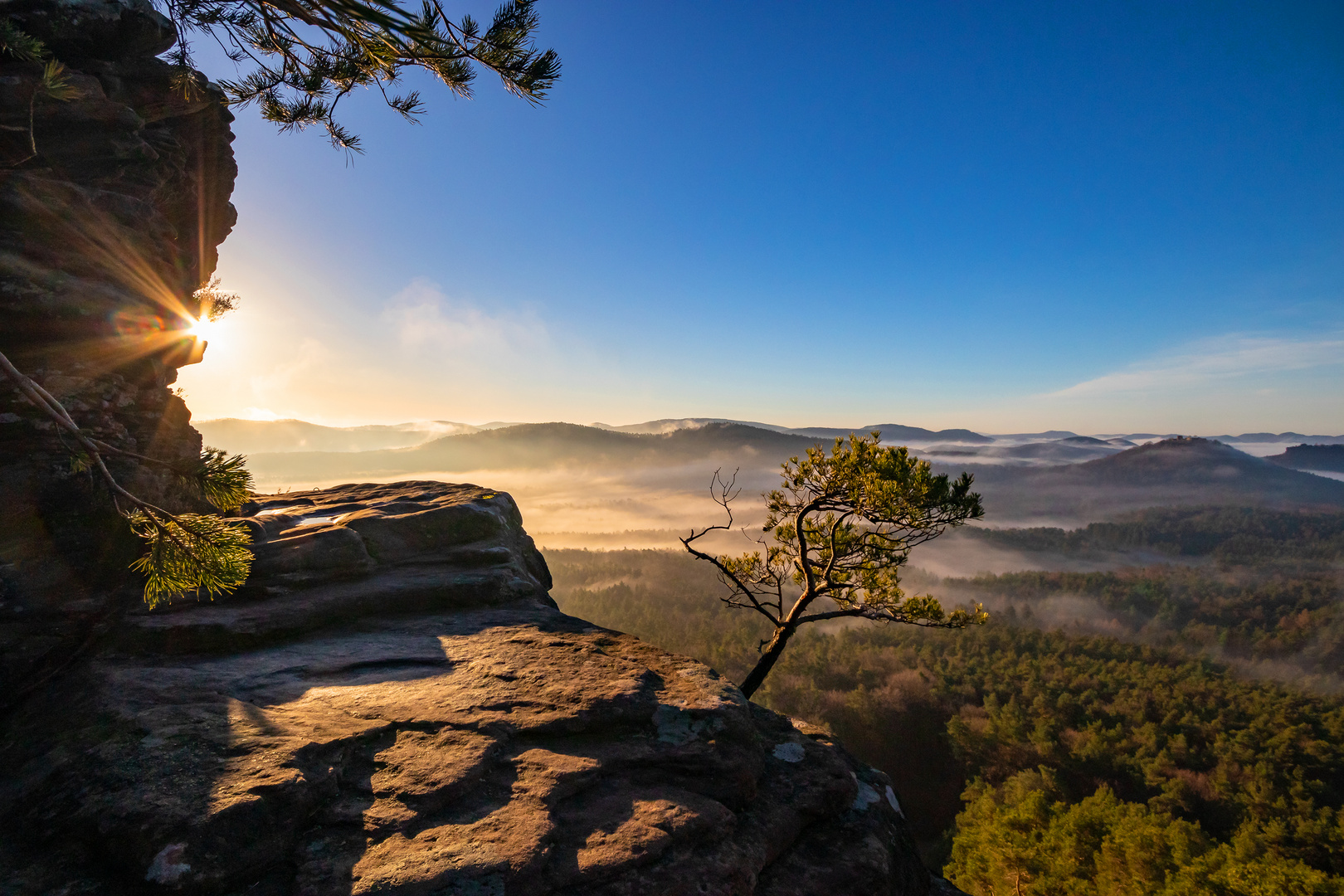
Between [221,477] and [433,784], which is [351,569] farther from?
[433,784]

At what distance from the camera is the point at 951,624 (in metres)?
13.0

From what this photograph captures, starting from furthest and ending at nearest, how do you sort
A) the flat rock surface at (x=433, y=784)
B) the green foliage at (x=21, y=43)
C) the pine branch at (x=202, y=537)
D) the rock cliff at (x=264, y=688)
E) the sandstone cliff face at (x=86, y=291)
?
the sandstone cliff face at (x=86, y=291), the pine branch at (x=202, y=537), the green foliage at (x=21, y=43), the rock cliff at (x=264, y=688), the flat rock surface at (x=433, y=784)

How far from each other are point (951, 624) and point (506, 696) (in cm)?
1098

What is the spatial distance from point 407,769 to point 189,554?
12.1 feet

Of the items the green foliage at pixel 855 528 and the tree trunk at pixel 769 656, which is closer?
the green foliage at pixel 855 528

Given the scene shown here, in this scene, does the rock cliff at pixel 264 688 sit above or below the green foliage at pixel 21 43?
below

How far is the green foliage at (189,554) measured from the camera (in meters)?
5.95

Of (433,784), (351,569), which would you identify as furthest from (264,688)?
(351,569)

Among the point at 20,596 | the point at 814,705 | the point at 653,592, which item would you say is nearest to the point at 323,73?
the point at 20,596

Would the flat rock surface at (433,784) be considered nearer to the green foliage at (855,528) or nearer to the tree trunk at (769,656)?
the tree trunk at (769,656)

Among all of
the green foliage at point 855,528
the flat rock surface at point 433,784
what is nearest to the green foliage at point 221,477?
the flat rock surface at point 433,784

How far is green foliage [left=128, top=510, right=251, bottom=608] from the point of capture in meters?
5.95

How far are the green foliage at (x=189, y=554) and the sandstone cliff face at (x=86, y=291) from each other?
4.43 metres

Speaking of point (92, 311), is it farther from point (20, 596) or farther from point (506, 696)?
point (506, 696)
